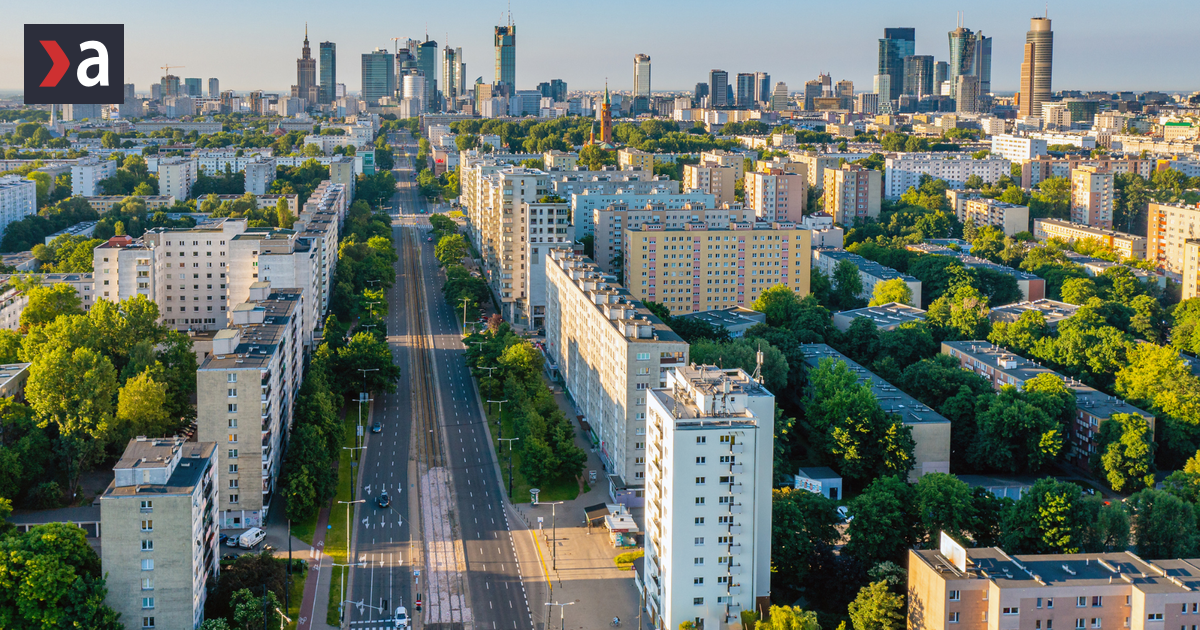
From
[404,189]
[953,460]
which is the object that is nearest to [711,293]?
[953,460]

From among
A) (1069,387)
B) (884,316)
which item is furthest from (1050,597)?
(884,316)

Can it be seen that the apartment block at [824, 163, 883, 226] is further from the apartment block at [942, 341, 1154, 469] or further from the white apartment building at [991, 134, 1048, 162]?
the apartment block at [942, 341, 1154, 469]

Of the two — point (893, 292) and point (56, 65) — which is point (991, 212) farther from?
point (56, 65)

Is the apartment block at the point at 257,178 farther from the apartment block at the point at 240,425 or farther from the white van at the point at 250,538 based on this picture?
the white van at the point at 250,538

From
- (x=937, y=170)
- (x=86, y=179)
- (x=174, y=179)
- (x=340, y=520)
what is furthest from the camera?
(x=937, y=170)

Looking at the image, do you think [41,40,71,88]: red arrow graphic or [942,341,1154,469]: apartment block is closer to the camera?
[41,40,71,88]: red arrow graphic

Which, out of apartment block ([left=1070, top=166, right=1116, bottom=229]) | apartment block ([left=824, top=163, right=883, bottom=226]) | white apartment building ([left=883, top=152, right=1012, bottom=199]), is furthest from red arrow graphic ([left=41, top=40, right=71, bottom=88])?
white apartment building ([left=883, top=152, right=1012, bottom=199])

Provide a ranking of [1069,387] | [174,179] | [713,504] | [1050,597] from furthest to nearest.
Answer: [174,179], [1069,387], [713,504], [1050,597]
